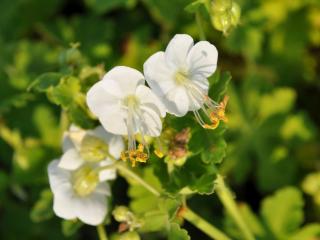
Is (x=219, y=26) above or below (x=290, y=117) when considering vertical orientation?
below

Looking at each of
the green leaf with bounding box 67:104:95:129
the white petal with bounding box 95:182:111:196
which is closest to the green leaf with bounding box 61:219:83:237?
the white petal with bounding box 95:182:111:196

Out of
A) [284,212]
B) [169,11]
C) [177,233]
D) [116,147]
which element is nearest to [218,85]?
[116,147]

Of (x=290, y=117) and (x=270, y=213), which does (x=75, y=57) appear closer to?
(x=270, y=213)

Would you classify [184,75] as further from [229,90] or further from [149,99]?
[229,90]

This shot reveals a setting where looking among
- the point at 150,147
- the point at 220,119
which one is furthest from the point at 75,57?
the point at 220,119

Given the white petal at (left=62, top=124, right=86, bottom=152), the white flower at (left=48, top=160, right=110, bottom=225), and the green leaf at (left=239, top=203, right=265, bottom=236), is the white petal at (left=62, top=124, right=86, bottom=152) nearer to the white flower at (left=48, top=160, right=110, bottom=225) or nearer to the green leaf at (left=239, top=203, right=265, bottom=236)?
the white flower at (left=48, top=160, right=110, bottom=225)

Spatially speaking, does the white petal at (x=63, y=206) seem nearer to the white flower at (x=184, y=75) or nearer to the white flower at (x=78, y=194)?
the white flower at (x=78, y=194)

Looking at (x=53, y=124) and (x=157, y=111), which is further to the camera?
(x=53, y=124)
